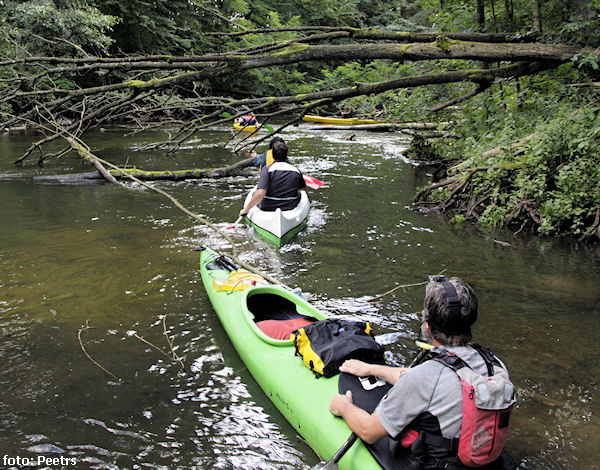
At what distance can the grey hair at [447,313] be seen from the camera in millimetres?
1836

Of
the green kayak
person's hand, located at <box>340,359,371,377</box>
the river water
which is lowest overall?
the river water

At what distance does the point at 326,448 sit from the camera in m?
2.46

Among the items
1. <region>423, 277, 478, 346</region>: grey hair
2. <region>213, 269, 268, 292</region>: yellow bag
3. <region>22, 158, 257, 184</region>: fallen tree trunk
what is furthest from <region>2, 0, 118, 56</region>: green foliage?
<region>423, 277, 478, 346</region>: grey hair

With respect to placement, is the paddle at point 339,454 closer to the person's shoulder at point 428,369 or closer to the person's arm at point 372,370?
the person's arm at point 372,370

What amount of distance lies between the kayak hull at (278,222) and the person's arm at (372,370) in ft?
11.9

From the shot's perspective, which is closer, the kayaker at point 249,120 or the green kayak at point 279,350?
the green kayak at point 279,350

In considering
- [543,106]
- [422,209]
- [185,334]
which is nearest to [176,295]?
[185,334]

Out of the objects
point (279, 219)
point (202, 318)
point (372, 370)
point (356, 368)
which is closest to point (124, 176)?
point (279, 219)

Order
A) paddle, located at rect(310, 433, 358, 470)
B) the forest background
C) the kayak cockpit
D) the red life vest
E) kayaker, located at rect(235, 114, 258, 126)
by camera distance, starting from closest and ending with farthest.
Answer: the red life vest < paddle, located at rect(310, 433, 358, 470) < the kayak cockpit < the forest background < kayaker, located at rect(235, 114, 258, 126)

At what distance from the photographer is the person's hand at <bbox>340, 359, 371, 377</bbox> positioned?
2.50 meters

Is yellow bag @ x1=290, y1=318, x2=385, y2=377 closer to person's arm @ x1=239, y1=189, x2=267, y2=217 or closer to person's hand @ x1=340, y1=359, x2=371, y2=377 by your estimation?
person's hand @ x1=340, y1=359, x2=371, y2=377

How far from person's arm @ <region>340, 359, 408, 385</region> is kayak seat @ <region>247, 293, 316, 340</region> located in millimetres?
1196

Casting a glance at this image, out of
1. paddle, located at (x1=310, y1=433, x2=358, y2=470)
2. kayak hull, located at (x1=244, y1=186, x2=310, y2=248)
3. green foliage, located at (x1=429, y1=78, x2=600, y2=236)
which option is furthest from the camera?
kayak hull, located at (x1=244, y1=186, x2=310, y2=248)

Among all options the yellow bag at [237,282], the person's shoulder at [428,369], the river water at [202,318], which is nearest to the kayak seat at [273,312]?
the yellow bag at [237,282]
